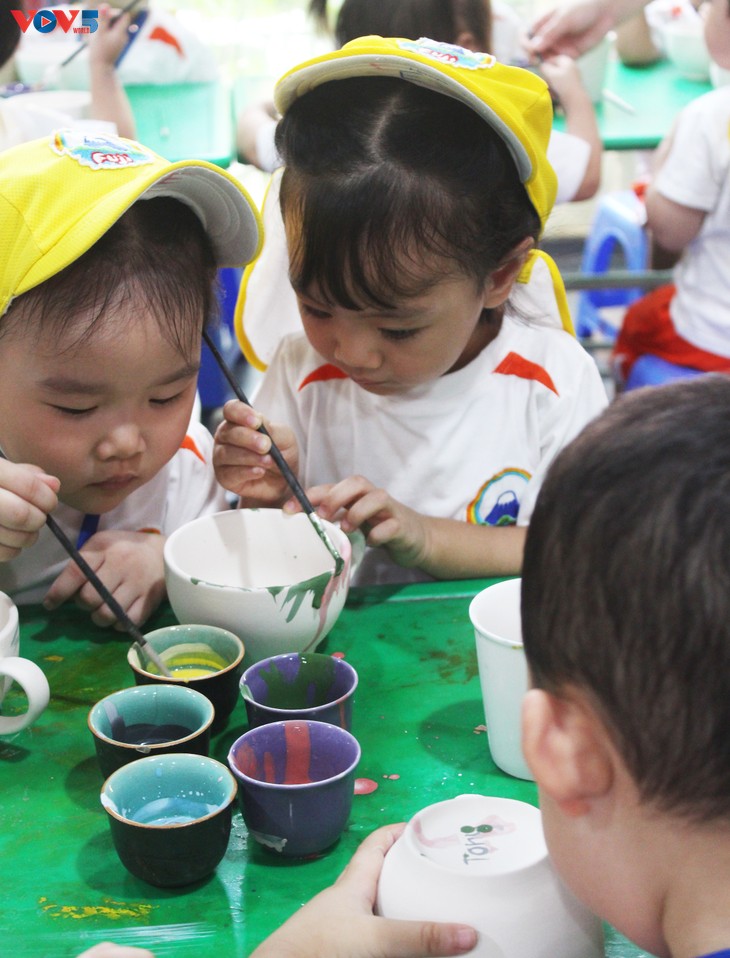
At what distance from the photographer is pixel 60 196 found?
102 cm

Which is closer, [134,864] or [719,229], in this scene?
[134,864]

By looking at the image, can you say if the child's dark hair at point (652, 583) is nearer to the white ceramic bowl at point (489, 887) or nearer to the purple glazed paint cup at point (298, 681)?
the white ceramic bowl at point (489, 887)

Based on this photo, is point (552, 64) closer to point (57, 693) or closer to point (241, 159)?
point (241, 159)

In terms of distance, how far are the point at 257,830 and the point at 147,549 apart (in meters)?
0.51

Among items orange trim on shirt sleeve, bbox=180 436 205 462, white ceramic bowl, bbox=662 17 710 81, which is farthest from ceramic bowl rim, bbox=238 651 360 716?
white ceramic bowl, bbox=662 17 710 81

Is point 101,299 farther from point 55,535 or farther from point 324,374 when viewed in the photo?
point 324,374

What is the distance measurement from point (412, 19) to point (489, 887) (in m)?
1.69

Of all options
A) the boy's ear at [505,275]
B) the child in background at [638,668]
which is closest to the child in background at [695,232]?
the boy's ear at [505,275]

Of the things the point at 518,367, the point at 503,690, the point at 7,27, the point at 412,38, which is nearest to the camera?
the point at 503,690

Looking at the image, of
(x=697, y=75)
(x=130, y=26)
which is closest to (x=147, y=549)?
(x=130, y=26)

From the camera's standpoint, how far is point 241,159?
104 inches

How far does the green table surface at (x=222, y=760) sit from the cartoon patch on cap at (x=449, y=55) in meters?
0.57

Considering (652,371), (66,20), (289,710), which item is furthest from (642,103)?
(289,710)

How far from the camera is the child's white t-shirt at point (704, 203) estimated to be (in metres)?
2.33
